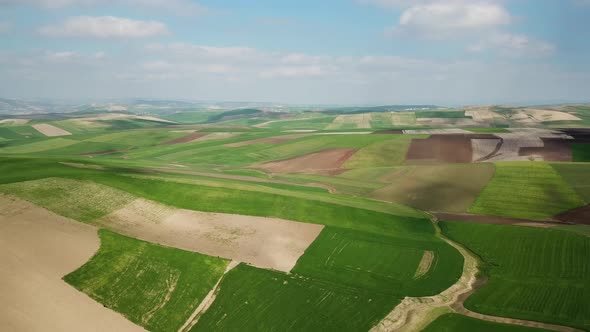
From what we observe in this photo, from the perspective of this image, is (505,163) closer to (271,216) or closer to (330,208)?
(330,208)

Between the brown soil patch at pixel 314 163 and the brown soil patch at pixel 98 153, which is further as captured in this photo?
the brown soil patch at pixel 98 153

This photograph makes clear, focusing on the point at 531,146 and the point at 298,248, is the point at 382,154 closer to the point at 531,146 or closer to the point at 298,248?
the point at 531,146

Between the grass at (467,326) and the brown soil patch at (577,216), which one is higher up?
the brown soil patch at (577,216)

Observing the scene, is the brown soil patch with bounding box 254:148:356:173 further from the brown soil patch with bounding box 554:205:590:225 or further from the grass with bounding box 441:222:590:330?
the brown soil patch with bounding box 554:205:590:225

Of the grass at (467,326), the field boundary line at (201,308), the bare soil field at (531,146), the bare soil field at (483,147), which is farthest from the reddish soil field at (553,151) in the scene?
the field boundary line at (201,308)

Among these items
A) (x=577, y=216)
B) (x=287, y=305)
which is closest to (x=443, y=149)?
(x=577, y=216)

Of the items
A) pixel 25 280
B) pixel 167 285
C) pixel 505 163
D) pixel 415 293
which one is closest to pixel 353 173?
pixel 505 163

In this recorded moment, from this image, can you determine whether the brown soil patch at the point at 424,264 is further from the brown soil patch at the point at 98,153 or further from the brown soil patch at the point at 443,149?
the brown soil patch at the point at 98,153
